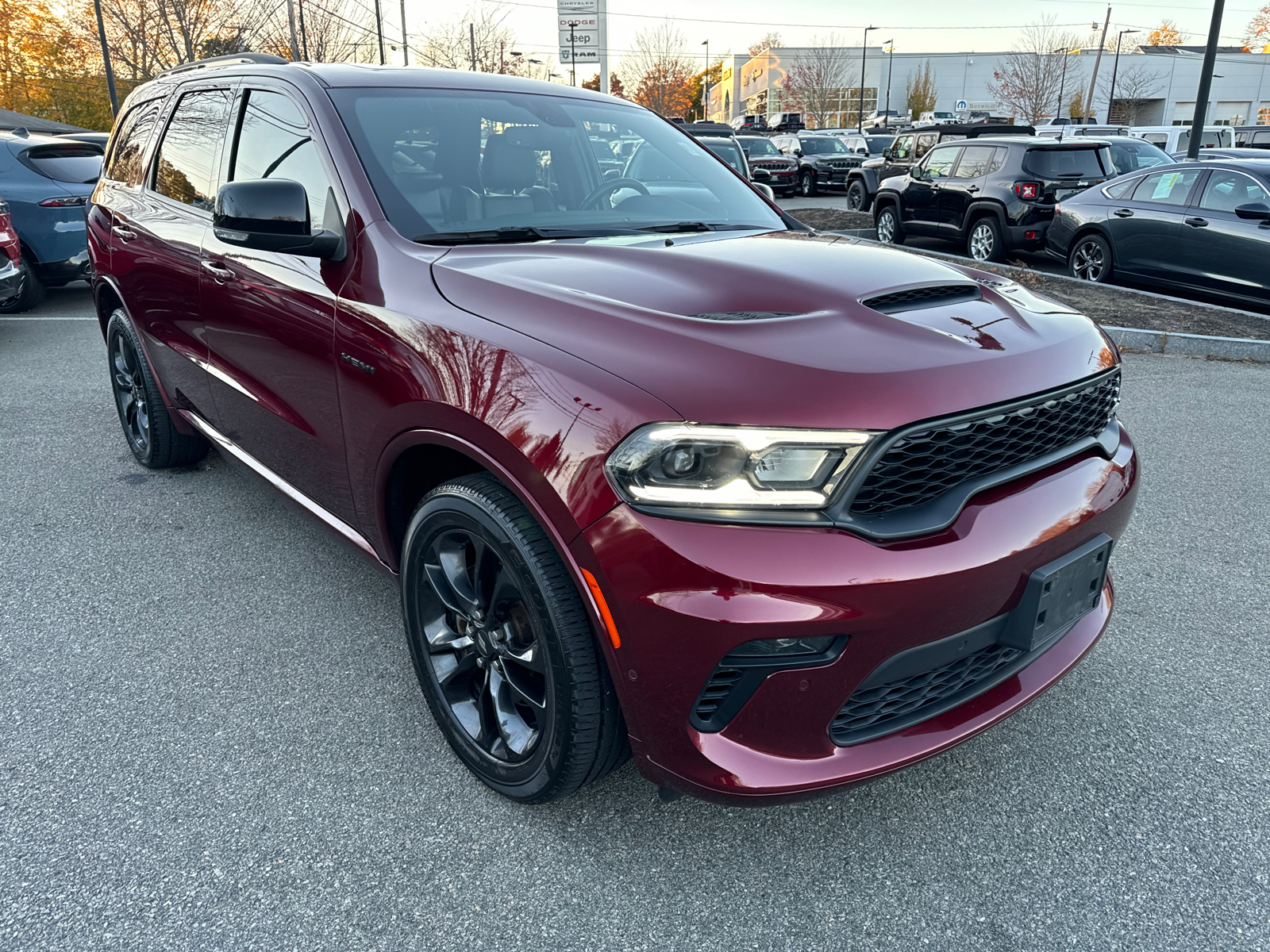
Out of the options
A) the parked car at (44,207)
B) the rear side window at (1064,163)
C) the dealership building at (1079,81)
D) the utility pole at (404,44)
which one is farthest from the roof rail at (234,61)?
the dealership building at (1079,81)

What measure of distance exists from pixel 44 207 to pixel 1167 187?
1116cm

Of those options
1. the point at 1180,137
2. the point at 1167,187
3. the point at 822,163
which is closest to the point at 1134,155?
the point at 1167,187

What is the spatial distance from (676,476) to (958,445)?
577 mm

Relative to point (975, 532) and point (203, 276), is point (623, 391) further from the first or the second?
point (203, 276)

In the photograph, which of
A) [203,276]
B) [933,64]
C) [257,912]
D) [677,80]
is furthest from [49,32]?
[933,64]

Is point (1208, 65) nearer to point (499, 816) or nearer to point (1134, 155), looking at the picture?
point (1134, 155)

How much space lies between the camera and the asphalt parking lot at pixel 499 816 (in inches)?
73.7

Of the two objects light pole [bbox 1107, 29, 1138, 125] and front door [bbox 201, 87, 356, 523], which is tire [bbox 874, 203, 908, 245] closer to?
front door [bbox 201, 87, 356, 523]

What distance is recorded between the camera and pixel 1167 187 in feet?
29.4

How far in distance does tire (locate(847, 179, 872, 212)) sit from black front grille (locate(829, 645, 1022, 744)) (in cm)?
1685

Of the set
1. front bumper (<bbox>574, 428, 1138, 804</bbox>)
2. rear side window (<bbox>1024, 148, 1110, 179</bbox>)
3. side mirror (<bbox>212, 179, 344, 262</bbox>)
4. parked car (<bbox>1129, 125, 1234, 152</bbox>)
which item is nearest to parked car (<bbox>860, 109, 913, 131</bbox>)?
parked car (<bbox>1129, 125, 1234, 152</bbox>)

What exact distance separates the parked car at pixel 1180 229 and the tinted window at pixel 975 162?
1.65 meters

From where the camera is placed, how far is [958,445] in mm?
1753

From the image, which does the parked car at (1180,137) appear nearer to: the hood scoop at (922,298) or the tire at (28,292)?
the tire at (28,292)
